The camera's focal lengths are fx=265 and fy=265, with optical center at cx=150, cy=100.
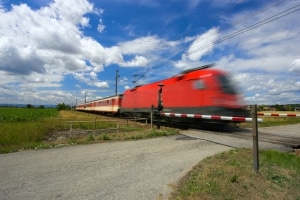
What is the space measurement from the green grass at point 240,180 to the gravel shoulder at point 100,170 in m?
0.40

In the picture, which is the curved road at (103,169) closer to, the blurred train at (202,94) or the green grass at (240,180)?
the green grass at (240,180)

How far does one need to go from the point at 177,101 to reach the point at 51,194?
11.8 m

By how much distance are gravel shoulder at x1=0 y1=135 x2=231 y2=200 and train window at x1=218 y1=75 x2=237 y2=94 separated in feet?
13.7

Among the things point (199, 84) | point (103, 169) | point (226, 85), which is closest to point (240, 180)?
point (103, 169)

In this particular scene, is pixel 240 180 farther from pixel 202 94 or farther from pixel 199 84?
pixel 199 84

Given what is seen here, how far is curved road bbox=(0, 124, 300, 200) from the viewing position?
4984 mm

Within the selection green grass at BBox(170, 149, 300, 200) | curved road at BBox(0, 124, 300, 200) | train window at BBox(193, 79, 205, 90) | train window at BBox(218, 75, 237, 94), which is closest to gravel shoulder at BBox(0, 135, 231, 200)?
curved road at BBox(0, 124, 300, 200)

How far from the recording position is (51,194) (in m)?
4.88

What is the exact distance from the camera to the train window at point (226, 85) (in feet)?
42.2

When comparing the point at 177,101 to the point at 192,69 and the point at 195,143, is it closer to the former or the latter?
the point at 192,69

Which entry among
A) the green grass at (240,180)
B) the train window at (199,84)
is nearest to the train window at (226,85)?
the train window at (199,84)

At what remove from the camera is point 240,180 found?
214 inches

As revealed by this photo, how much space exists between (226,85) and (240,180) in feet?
26.9

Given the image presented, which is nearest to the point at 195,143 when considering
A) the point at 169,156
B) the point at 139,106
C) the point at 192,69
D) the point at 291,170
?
the point at 169,156
